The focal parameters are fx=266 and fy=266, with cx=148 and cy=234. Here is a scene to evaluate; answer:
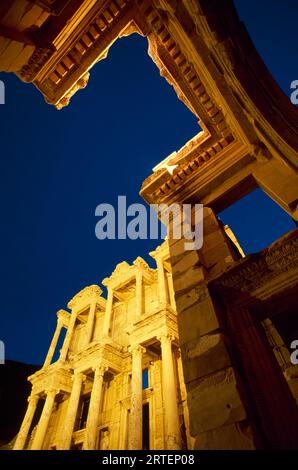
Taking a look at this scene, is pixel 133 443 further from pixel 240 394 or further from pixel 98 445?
pixel 240 394

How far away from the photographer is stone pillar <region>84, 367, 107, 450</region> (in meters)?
16.4

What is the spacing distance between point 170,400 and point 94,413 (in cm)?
624

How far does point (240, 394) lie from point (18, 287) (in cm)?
14765

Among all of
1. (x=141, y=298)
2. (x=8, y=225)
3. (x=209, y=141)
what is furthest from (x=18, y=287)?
(x=209, y=141)

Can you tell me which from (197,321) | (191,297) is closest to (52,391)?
(191,297)

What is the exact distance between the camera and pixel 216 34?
349 centimetres

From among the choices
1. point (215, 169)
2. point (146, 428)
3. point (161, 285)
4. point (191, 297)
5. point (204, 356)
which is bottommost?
point (204, 356)

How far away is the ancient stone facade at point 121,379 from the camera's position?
51.5ft

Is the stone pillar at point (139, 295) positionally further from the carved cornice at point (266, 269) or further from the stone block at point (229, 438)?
the stone block at point (229, 438)

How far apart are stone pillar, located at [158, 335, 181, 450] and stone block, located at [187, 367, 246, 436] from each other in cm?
1189

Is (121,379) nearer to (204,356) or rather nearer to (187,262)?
(187,262)

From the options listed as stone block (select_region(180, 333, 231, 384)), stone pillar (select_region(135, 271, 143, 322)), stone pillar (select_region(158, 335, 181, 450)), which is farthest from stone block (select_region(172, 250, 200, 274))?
stone pillar (select_region(135, 271, 143, 322))

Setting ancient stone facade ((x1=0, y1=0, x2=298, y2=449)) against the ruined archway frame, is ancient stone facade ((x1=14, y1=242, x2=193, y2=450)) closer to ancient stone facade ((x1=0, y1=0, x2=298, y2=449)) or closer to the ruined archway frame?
ancient stone facade ((x1=0, y1=0, x2=298, y2=449))

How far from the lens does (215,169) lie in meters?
6.26
